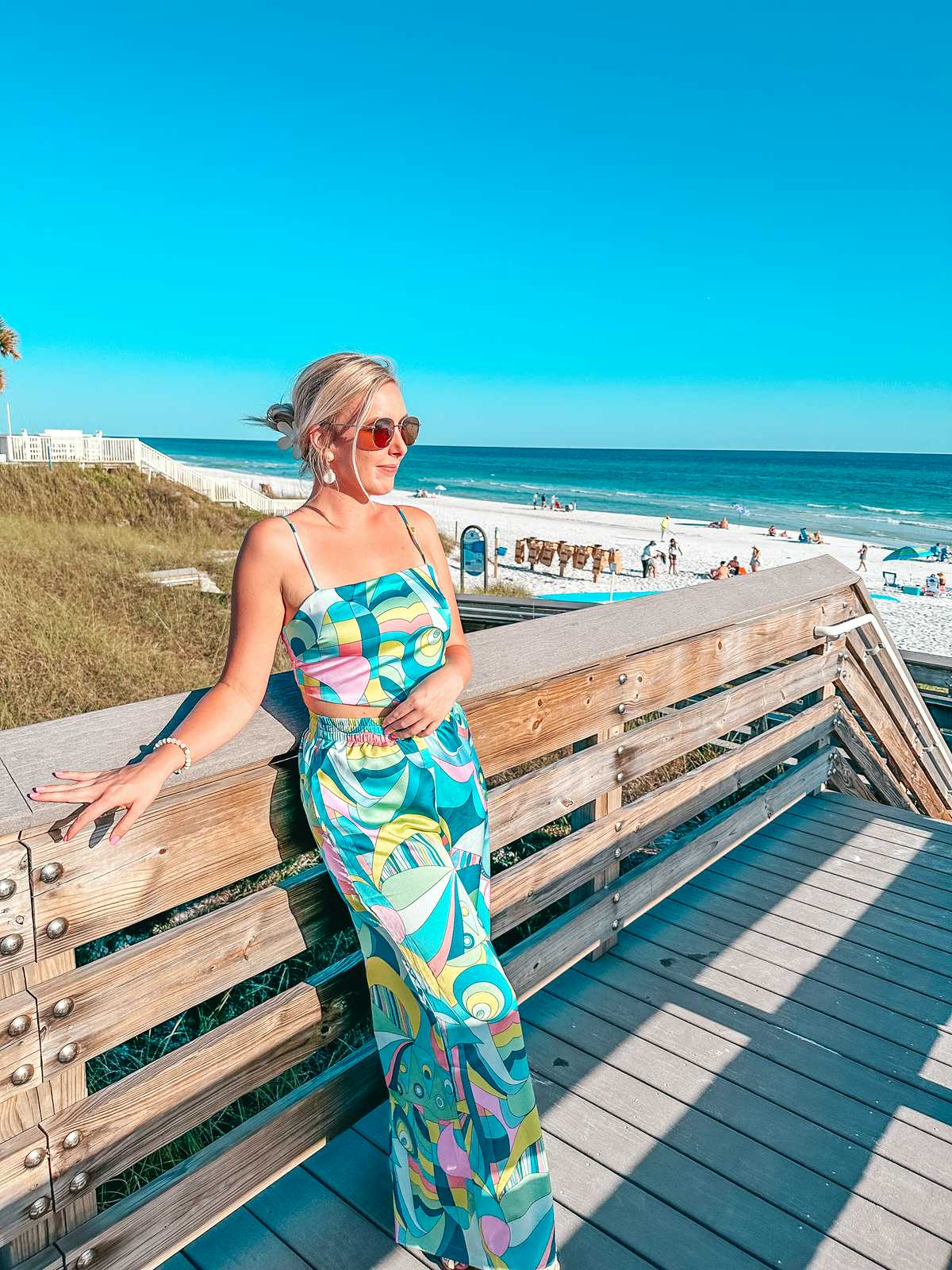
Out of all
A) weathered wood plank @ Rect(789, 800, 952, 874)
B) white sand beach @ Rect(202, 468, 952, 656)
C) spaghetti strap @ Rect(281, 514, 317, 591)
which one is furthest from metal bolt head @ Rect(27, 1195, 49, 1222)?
white sand beach @ Rect(202, 468, 952, 656)

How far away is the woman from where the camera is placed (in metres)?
1.53

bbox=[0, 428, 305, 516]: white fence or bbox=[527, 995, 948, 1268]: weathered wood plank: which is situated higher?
bbox=[0, 428, 305, 516]: white fence

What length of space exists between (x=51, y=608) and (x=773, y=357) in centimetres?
9973

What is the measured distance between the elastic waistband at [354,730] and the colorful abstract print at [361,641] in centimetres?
3

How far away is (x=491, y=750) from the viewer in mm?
2014

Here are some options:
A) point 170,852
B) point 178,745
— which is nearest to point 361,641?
point 178,745

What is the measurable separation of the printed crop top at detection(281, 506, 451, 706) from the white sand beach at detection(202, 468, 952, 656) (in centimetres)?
1047

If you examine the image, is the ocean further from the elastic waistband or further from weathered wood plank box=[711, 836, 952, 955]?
the elastic waistband

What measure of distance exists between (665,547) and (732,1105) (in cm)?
3210

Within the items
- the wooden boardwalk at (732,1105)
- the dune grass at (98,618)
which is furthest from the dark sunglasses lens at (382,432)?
the dune grass at (98,618)

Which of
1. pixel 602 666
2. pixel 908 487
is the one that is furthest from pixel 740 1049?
pixel 908 487

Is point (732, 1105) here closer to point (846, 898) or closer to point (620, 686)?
point (620, 686)

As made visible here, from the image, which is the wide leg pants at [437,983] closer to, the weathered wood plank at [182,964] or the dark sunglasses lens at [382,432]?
the weathered wood plank at [182,964]

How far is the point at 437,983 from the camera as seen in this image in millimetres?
1561
